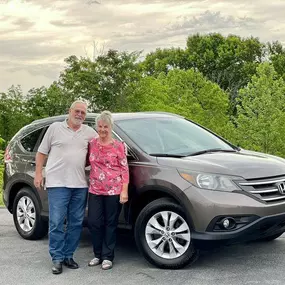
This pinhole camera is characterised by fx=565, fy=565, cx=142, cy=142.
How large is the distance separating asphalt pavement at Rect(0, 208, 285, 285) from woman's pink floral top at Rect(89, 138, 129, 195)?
0.72 metres

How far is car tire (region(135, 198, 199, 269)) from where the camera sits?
225 inches

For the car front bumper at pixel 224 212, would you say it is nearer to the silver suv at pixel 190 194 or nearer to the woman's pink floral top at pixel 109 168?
the silver suv at pixel 190 194

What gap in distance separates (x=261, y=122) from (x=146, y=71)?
71.5ft

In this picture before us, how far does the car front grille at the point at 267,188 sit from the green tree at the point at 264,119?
119ft

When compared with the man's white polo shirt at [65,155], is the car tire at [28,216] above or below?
below

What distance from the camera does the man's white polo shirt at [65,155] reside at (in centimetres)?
582

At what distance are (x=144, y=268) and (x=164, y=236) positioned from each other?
0.44 m

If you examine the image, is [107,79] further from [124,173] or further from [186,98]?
[124,173]

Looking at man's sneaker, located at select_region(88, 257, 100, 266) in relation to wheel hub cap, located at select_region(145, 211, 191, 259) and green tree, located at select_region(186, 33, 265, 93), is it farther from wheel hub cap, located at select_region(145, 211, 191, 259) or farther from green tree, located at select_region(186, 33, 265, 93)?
green tree, located at select_region(186, 33, 265, 93)

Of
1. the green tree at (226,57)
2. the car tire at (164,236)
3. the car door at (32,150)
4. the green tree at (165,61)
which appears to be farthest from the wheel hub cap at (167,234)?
the green tree at (165,61)

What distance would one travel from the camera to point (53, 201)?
231 inches

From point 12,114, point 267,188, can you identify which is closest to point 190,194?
point 267,188

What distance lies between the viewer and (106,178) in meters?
5.81

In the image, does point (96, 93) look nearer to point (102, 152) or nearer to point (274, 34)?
point (274, 34)
